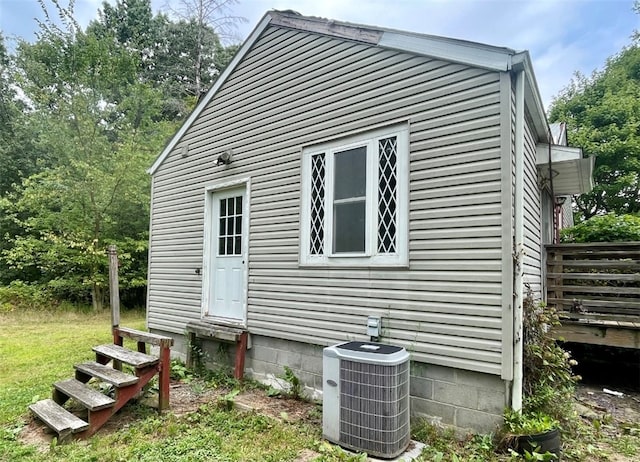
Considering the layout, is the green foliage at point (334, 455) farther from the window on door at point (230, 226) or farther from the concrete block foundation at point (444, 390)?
the window on door at point (230, 226)

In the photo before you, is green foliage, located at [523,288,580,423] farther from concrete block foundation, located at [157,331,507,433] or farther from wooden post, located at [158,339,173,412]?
wooden post, located at [158,339,173,412]

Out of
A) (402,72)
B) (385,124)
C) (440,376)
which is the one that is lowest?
(440,376)

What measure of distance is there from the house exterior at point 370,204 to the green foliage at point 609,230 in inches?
37.6

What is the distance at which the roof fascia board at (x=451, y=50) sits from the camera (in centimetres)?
305

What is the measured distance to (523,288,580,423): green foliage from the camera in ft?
10.6

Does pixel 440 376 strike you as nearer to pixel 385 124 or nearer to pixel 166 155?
pixel 385 124

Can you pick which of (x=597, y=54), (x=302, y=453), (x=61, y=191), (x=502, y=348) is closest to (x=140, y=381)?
(x=302, y=453)

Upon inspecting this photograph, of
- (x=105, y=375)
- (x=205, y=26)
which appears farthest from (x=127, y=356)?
(x=205, y=26)

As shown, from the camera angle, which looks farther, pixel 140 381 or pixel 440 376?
pixel 140 381

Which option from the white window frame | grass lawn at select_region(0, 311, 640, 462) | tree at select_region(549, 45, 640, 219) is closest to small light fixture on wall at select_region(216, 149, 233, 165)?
the white window frame

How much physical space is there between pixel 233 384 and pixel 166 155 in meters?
3.96

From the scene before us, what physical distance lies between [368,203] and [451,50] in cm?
154

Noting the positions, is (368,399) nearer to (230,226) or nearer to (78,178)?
(230,226)

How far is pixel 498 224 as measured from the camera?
301cm
